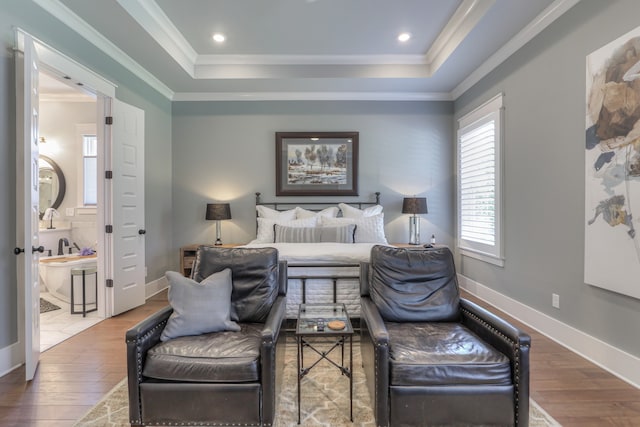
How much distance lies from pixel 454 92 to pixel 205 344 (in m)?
5.04

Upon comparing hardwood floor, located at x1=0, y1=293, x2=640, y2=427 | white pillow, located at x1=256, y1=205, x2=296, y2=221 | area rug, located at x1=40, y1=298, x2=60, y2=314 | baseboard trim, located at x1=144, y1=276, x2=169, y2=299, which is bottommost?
hardwood floor, located at x1=0, y1=293, x2=640, y2=427

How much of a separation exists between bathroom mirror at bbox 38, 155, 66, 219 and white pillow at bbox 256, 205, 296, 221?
3.54 meters

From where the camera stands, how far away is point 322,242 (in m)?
4.13

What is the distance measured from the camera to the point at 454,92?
16.4 ft

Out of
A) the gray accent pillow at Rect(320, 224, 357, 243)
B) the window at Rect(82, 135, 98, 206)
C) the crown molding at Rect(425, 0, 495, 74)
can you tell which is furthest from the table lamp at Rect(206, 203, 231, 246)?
the crown molding at Rect(425, 0, 495, 74)

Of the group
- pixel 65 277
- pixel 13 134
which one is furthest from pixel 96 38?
pixel 65 277

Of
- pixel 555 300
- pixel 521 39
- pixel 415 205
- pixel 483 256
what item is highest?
pixel 521 39

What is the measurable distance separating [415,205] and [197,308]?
3703 millimetres

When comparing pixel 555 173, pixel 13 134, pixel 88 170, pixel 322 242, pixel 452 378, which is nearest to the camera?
pixel 452 378

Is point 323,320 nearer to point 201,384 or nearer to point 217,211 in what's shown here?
point 201,384

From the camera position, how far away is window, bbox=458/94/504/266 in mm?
3914

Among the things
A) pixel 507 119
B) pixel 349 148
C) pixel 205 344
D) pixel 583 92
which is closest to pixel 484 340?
pixel 205 344

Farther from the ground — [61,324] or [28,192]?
[28,192]

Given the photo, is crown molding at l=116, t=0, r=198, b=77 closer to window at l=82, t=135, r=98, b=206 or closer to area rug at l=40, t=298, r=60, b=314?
window at l=82, t=135, r=98, b=206
